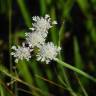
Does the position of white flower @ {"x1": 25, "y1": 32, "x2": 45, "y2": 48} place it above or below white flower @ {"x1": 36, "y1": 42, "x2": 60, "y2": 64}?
above

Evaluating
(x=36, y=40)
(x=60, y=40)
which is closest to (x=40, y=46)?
(x=36, y=40)

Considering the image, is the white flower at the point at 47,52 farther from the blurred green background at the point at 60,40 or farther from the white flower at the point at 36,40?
the blurred green background at the point at 60,40

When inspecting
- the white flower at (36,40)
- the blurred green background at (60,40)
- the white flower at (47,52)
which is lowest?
the white flower at (47,52)

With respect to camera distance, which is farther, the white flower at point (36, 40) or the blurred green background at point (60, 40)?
the blurred green background at point (60, 40)

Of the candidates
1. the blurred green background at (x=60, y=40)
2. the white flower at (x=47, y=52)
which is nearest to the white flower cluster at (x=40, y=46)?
the white flower at (x=47, y=52)

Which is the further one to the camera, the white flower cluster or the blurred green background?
the blurred green background

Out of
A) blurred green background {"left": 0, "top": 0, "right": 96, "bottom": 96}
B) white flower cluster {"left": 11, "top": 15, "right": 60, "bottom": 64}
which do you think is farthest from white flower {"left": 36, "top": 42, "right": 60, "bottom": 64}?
blurred green background {"left": 0, "top": 0, "right": 96, "bottom": 96}

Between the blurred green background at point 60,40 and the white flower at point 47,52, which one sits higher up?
the blurred green background at point 60,40

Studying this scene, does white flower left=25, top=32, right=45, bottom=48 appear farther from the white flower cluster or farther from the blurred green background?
the blurred green background

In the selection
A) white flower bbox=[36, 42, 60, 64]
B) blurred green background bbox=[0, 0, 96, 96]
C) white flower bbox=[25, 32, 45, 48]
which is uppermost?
blurred green background bbox=[0, 0, 96, 96]
